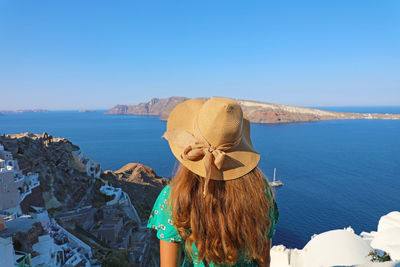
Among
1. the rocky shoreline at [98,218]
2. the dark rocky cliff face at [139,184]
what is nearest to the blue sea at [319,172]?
the rocky shoreline at [98,218]

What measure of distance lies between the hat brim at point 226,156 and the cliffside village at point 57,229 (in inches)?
292

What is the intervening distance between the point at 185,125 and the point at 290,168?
45.0 m

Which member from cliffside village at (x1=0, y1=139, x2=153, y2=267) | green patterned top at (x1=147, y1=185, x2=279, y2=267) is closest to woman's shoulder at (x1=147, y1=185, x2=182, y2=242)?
green patterned top at (x1=147, y1=185, x2=279, y2=267)

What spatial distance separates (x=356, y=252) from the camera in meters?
11.6

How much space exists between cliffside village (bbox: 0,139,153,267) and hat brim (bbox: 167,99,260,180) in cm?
743

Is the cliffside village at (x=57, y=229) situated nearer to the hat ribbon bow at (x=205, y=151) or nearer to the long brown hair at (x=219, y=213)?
the long brown hair at (x=219, y=213)

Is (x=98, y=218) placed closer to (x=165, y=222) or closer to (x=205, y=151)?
(x=165, y=222)

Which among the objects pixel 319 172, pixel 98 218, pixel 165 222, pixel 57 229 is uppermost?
pixel 165 222

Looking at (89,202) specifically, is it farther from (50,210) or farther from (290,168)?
(290,168)

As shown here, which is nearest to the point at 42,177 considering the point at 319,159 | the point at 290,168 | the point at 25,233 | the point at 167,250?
the point at 25,233

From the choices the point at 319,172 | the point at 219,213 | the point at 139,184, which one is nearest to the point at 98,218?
the point at 139,184

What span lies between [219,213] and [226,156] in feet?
1.04

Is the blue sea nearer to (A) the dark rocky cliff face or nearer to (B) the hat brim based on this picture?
(A) the dark rocky cliff face

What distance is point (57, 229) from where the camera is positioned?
12.7m
